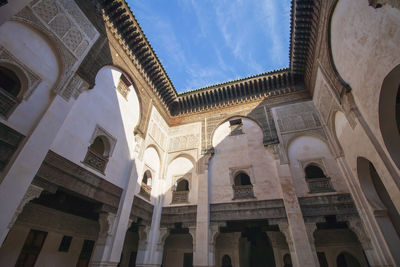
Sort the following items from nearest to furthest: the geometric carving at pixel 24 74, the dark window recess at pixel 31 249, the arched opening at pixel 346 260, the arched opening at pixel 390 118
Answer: the geometric carving at pixel 24 74, the arched opening at pixel 390 118, the dark window recess at pixel 31 249, the arched opening at pixel 346 260

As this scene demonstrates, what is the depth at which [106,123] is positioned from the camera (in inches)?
246

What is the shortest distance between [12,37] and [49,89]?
3.68 feet

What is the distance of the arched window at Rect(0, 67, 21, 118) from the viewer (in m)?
3.86

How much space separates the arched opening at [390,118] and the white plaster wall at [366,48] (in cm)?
9

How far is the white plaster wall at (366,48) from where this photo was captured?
3.67 meters

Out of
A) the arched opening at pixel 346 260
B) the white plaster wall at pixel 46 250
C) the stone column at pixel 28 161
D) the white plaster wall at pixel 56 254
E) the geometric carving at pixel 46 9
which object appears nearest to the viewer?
the stone column at pixel 28 161

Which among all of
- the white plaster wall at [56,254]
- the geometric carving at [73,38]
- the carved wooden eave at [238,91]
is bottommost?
the white plaster wall at [56,254]

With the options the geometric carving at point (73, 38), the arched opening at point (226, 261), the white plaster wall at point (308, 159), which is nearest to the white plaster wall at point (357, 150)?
the white plaster wall at point (308, 159)

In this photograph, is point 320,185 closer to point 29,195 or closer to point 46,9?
point 29,195

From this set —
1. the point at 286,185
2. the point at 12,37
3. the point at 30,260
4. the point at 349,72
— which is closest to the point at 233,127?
the point at 286,185

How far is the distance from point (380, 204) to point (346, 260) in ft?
10.0

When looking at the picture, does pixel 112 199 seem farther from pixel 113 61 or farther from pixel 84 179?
pixel 113 61

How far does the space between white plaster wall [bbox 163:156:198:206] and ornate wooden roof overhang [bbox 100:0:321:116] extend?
9.24 feet

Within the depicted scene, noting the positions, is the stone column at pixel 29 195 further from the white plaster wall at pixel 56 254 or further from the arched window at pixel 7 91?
the white plaster wall at pixel 56 254
